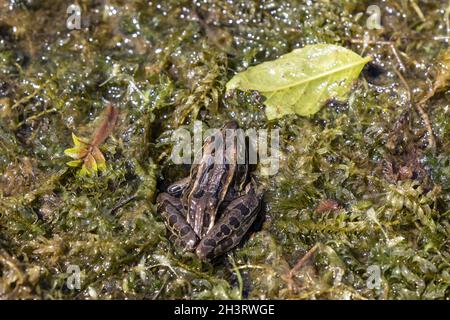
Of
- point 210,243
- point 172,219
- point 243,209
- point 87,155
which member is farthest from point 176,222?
point 87,155

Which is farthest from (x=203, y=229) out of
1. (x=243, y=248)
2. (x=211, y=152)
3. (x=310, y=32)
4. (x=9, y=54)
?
(x=9, y=54)

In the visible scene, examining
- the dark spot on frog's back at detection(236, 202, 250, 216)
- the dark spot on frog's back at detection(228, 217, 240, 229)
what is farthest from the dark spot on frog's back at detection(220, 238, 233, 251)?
the dark spot on frog's back at detection(236, 202, 250, 216)

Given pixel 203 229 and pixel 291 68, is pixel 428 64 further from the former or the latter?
pixel 203 229

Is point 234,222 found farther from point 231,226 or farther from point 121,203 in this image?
point 121,203

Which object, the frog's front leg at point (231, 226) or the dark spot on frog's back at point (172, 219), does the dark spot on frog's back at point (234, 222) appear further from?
the dark spot on frog's back at point (172, 219)

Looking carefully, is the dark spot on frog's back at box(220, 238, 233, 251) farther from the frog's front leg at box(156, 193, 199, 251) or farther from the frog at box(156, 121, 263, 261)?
the frog's front leg at box(156, 193, 199, 251)
